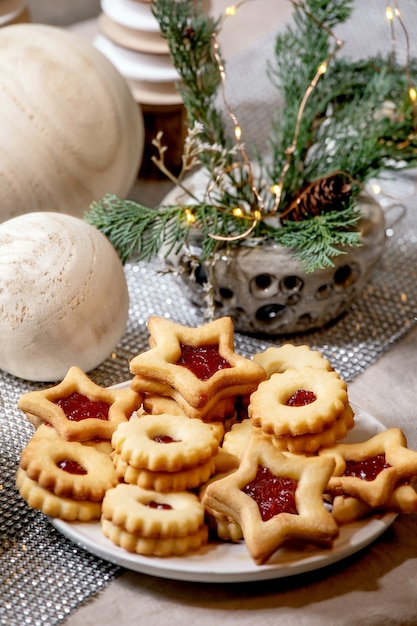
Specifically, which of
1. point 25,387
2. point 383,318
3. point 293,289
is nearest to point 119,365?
point 25,387

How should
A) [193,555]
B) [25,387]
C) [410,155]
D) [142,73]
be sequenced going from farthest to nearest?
[142,73] → [410,155] → [25,387] → [193,555]

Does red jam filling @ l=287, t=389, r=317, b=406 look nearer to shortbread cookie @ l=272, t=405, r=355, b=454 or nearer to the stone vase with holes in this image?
shortbread cookie @ l=272, t=405, r=355, b=454

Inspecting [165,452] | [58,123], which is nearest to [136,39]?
[58,123]

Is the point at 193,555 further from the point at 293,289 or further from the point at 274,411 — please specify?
the point at 293,289

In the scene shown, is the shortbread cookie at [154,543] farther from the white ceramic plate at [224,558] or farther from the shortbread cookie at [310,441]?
the shortbread cookie at [310,441]

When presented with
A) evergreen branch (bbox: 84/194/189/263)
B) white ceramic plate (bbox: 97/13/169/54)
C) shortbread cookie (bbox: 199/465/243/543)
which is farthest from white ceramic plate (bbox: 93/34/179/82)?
shortbread cookie (bbox: 199/465/243/543)

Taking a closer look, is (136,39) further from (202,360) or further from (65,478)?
(65,478)
